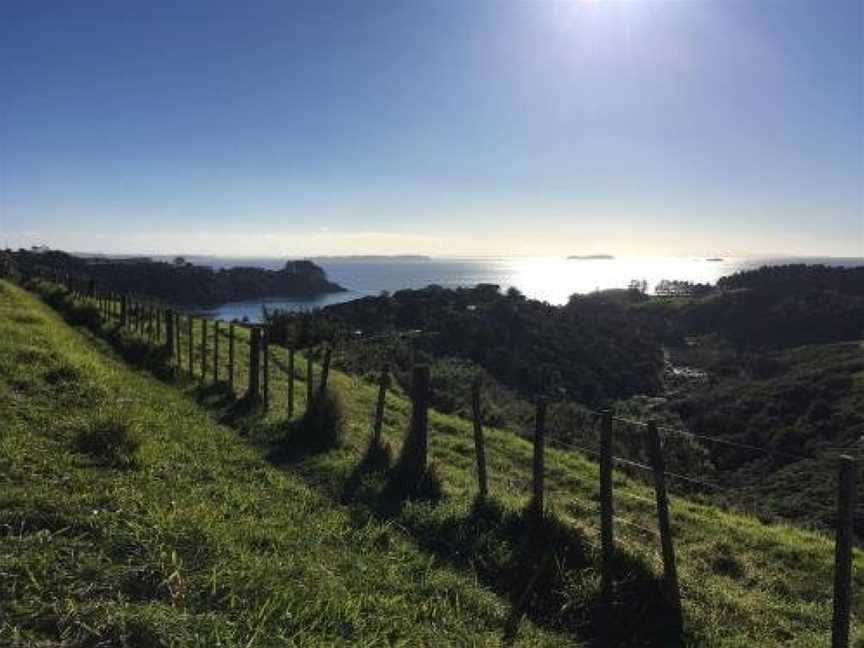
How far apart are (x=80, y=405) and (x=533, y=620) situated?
8.87 m

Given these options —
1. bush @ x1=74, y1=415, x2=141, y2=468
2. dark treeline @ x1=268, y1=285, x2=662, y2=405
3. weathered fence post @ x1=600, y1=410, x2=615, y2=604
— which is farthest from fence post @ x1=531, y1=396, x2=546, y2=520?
dark treeline @ x1=268, y1=285, x2=662, y2=405

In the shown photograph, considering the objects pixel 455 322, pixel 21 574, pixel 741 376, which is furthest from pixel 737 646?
pixel 741 376

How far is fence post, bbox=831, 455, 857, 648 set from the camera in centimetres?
666

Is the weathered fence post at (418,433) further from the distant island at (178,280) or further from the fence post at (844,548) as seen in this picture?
the distant island at (178,280)

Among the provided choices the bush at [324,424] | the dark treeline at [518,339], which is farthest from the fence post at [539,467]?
the dark treeline at [518,339]

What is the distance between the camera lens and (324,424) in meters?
14.2

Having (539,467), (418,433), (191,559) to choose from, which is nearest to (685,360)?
(418,433)

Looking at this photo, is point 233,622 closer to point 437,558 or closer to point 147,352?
point 437,558

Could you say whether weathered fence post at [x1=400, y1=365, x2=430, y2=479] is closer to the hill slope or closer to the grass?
the grass

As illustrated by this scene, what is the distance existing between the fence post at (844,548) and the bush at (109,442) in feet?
26.2

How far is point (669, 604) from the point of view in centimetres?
812

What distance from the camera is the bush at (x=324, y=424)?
13.9 m

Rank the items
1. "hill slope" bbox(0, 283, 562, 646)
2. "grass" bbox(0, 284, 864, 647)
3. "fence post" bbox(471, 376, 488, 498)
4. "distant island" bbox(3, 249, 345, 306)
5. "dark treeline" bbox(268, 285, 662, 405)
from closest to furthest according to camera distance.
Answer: "hill slope" bbox(0, 283, 562, 646) < "grass" bbox(0, 284, 864, 647) < "fence post" bbox(471, 376, 488, 498) < "dark treeline" bbox(268, 285, 662, 405) < "distant island" bbox(3, 249, 345, 306)

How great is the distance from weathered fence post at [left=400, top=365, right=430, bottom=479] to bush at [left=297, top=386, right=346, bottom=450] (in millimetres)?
2038
